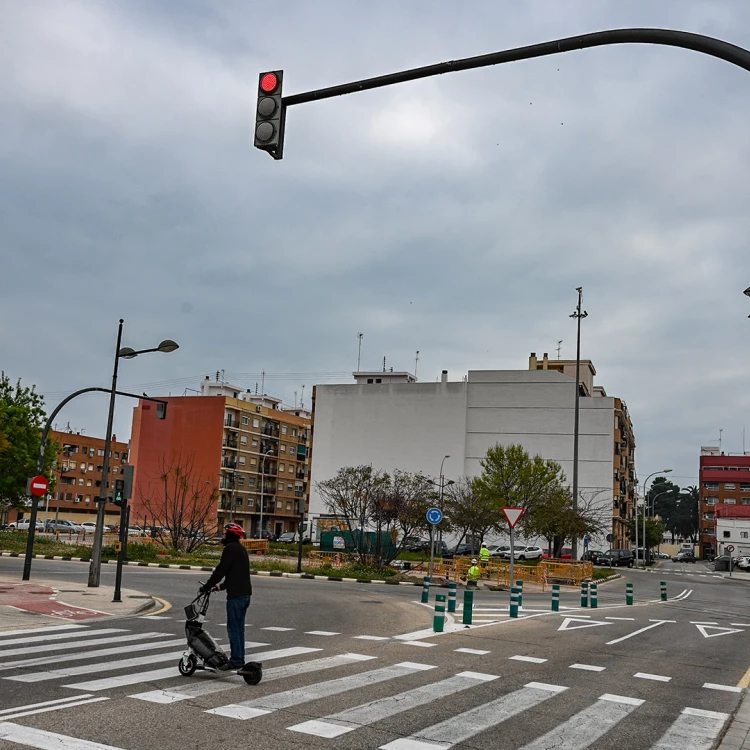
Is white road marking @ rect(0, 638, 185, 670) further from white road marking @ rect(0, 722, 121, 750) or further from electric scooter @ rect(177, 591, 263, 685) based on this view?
white road marking @ rect(0, 722, 121, 750)

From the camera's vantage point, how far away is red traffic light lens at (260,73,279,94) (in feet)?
25.5

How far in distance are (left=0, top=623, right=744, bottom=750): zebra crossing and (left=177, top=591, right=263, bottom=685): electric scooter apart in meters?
0.15

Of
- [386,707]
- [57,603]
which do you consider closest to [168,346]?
[57,603]

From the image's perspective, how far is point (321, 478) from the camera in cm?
7775

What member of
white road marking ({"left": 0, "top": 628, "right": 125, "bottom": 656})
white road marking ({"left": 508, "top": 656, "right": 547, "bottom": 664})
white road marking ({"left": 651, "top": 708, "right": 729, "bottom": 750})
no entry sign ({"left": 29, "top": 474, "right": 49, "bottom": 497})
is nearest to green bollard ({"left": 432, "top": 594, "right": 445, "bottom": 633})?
white road marking ({"left": 508, "top": 656, "right": 547, "bottom": 664})

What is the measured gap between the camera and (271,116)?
7703 millimetres

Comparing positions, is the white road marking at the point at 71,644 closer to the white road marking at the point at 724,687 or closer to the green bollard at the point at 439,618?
the green bollard at the point at 439,618

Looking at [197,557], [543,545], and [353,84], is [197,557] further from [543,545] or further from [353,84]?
[543,545]

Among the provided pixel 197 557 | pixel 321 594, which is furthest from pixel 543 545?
pixel 321 594

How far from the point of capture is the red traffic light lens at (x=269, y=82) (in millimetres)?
7781

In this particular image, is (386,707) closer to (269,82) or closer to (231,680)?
(231,680)

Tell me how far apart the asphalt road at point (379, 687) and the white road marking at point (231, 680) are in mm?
29

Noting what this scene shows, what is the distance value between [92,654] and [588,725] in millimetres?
6320

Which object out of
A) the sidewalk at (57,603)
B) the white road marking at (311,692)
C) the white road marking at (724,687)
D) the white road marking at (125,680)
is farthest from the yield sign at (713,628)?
the white road marking at (125,680)
